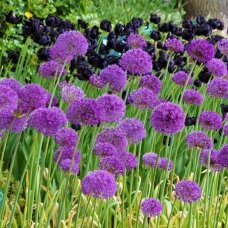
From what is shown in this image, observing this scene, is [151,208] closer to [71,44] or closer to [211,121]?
[211,121]

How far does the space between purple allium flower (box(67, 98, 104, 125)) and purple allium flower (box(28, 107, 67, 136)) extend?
0.13ft

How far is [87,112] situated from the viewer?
Answer: 5.84 feet

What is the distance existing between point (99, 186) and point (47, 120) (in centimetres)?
22

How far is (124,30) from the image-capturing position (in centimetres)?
405

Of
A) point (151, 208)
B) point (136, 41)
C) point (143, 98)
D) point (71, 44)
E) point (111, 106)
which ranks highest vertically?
point (136, 41)

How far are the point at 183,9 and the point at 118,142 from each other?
807cm

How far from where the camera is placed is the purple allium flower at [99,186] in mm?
1780

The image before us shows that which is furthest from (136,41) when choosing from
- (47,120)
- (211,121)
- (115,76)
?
(47,120)

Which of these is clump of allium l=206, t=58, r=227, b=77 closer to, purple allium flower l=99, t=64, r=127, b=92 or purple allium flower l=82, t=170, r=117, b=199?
purple allium flower l=99, t=64, r=127, b=92

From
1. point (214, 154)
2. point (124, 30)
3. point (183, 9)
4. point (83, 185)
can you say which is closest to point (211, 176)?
point (214, 154)

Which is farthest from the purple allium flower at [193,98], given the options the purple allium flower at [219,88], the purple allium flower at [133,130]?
the purple allium flower at [133,130]

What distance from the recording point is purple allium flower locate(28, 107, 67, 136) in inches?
71.6

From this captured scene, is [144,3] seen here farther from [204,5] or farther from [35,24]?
[35,24]

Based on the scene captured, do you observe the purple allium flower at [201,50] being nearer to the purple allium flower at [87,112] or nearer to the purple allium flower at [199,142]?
the purple allium flower at [199,142]
